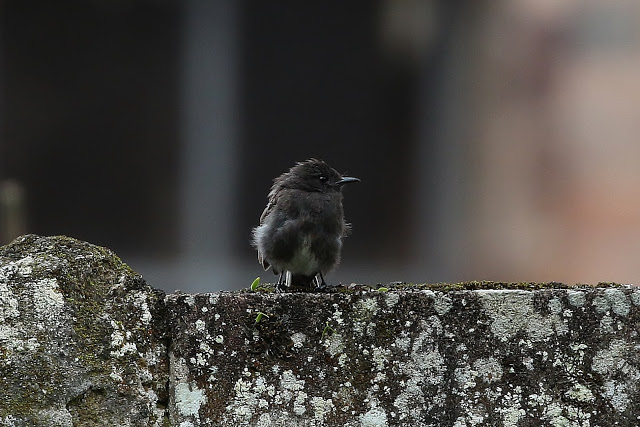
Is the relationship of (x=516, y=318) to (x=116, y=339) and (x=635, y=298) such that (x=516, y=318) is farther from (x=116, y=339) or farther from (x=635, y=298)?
(x=116, y=339)

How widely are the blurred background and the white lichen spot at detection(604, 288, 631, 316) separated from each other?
5554 mm

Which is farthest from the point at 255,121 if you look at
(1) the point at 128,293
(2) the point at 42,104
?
(1) the point at 128,293

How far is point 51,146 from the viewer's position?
8.45m

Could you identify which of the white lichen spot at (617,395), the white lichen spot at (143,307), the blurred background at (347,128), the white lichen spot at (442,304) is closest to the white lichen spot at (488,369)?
the white lichen spot at (442,304)

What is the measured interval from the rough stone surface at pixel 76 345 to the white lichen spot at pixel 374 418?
1.41 feet

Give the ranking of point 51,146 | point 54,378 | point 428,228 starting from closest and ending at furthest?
point 54,378
point 51,146
point 428,228

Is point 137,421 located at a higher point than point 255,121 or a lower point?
lower

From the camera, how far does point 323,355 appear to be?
2607mm

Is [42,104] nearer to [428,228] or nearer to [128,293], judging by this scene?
[428,228]

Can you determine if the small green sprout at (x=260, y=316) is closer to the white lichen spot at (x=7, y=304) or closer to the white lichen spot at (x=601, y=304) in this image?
the white lichen spot at (x=7, y=304)

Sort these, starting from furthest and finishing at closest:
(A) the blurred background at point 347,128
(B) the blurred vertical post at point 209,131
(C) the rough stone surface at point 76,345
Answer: (B) the blurred vertical post at point 209,131 → (A) the blurred background at point 347,128 → (C) the rough stone surface at point 76,345

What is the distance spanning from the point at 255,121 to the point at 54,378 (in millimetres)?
6263

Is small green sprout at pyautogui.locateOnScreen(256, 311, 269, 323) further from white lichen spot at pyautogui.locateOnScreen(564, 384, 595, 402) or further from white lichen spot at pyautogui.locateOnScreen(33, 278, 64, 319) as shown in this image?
white lichen spot at pyautogui.locateOnScreen(564, 384, 595, 402)

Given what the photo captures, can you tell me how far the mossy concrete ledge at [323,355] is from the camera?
8.46 feet
